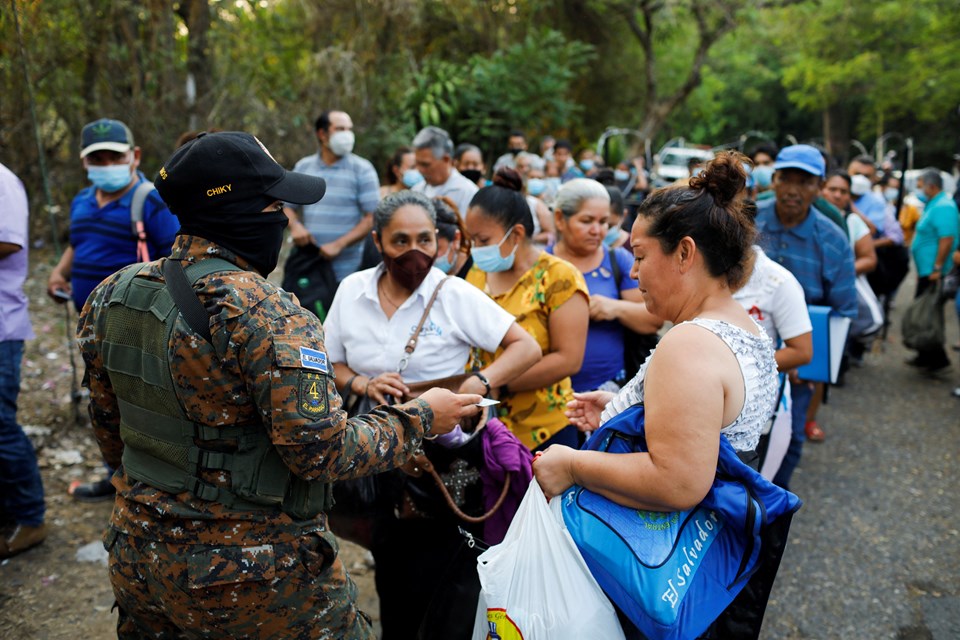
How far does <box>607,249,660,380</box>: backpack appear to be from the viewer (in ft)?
11.5

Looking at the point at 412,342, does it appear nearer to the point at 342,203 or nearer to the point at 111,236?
the point at 111,236

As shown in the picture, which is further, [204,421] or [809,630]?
[809,630]

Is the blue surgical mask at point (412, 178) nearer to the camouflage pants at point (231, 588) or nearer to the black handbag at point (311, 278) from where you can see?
the black handbag at point (311, 278)

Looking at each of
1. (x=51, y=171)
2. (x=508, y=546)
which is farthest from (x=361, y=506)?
(x=51, y=171)

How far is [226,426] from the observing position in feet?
5.71

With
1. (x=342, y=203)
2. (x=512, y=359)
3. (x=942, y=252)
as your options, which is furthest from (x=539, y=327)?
(x=942, y=252)

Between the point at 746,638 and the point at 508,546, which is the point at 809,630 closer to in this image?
the point at 746,638

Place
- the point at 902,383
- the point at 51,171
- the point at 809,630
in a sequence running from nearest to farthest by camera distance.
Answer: the point at 809,630, the point at 902,383, the point at 51,171

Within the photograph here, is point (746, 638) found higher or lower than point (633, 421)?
lower

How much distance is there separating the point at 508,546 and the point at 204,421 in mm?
836

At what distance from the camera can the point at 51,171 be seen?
27.3ft

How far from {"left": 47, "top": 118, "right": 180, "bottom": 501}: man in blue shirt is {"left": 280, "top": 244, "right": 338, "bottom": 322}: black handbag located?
1.31m

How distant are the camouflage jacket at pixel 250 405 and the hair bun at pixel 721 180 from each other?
1.04 meters

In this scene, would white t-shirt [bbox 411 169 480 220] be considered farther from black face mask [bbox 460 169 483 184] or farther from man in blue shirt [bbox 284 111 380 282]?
black face mask [bbox 460 169 483 184]
